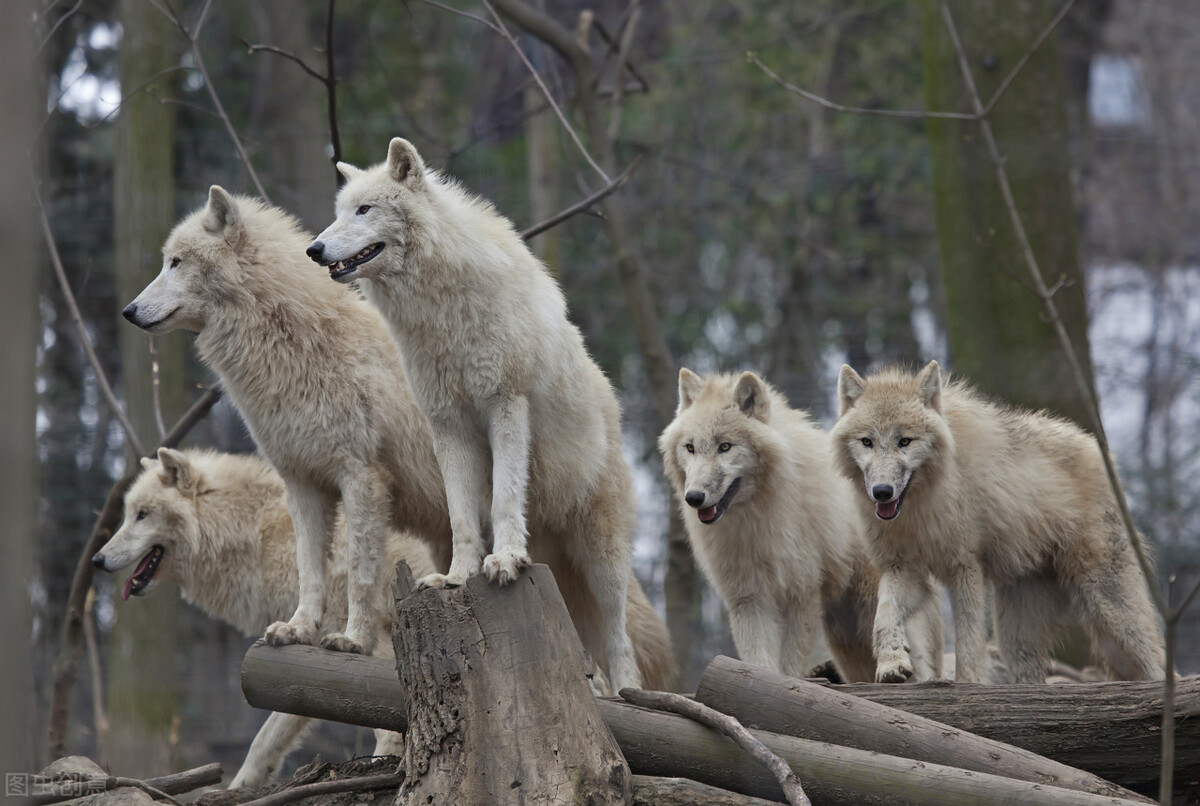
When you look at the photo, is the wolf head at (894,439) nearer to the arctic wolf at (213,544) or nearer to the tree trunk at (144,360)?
the arctic wolf at (213,544)

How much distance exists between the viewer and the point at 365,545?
15.6 feet

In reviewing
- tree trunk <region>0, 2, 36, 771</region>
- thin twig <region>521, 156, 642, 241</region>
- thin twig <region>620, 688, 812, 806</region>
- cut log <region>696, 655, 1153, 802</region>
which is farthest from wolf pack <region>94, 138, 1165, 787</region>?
tree trunk <region>0, 2, 36, 771</region>

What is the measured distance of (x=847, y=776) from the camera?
361 cm

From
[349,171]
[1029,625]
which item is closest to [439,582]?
Answer: [349,171]

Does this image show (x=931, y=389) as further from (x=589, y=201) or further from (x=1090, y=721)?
(x=589, y=201)

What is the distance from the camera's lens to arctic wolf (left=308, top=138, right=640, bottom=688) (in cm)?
432

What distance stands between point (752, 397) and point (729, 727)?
213cm

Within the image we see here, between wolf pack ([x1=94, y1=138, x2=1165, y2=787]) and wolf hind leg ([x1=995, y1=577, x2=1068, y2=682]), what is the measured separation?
0.4 inches

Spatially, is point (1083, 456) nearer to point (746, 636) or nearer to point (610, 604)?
point (746, 636)

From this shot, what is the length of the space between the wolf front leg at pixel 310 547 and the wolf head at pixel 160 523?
58.4 inches

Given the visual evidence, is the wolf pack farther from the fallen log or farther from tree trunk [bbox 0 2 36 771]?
tree trunk [bbox 0 2 36 771]

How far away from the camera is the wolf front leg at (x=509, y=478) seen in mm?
4035

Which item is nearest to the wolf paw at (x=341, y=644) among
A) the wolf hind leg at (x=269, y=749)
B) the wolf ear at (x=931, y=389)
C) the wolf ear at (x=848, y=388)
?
the wolf hind leg at (x=269, y=749)

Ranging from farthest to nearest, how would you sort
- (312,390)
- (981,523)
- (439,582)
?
1. (981,523)
2. (312,390)
3. (439,582)
